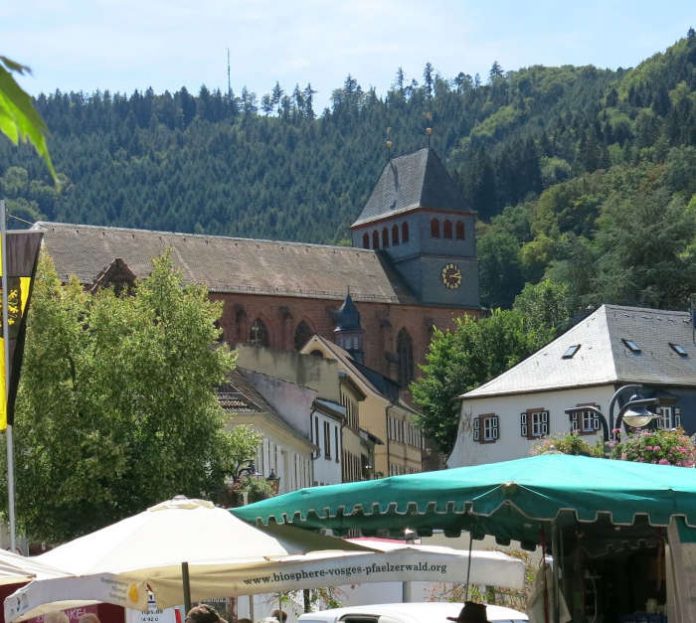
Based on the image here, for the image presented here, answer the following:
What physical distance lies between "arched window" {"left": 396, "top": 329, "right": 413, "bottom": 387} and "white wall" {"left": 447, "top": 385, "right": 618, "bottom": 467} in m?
32.7

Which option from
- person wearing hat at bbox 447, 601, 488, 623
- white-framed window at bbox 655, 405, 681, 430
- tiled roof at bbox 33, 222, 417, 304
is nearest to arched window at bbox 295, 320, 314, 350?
tiled roof at bbox 33, 222, 417, 304

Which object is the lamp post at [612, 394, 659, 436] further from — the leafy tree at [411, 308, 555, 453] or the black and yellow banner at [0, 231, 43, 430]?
the leafy tree at [411, 308, 555, 453]

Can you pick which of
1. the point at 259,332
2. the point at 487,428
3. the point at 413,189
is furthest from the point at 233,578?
the point at 413,189

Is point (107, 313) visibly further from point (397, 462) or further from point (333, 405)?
point (397, 462)

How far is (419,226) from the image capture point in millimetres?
98125

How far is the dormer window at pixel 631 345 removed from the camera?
177 ft

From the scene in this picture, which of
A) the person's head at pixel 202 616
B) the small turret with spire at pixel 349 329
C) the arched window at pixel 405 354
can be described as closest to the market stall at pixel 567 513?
the person's head at pixel 202 616

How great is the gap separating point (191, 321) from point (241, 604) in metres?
7.15

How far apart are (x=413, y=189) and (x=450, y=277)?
7.25 metres

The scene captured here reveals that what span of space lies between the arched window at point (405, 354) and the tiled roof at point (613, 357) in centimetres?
3612

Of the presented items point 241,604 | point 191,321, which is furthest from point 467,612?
point 191,321

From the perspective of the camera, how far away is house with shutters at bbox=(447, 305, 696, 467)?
173ft

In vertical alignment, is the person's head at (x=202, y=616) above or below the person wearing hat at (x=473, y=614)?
above

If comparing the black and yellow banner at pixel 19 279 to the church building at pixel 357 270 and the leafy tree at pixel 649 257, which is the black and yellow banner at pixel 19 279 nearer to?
the church building at pixel 357 270
